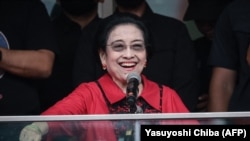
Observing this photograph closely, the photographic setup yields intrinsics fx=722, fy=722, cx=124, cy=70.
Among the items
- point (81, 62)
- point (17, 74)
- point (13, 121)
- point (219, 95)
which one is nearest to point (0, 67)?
point (17, 74)

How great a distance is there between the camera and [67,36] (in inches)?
169

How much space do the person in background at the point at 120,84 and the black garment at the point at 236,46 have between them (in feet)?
1.34

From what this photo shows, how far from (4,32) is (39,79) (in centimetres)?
31

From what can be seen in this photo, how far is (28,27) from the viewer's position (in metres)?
3.80

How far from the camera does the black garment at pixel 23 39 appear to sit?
147 inches

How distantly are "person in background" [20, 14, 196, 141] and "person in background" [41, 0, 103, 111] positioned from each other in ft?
1.05

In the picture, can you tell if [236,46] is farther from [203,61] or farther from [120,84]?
[120,84]

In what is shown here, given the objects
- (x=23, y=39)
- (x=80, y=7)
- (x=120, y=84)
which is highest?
(x=80, y=7)

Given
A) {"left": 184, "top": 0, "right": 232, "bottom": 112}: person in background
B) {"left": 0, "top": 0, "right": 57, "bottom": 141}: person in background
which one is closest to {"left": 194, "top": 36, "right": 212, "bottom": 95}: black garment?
{"left": 184, "top": 0, "right": 232, "bottom": 112}: person in background

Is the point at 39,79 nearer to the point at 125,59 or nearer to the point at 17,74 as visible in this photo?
the point at 17,74

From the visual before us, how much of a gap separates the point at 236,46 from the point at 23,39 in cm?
114

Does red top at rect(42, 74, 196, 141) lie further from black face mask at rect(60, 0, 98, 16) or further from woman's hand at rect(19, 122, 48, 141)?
black face mask at rect(60, 0, 98, 16)

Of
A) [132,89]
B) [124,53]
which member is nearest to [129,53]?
[124,53]

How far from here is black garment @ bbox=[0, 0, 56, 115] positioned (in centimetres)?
373
